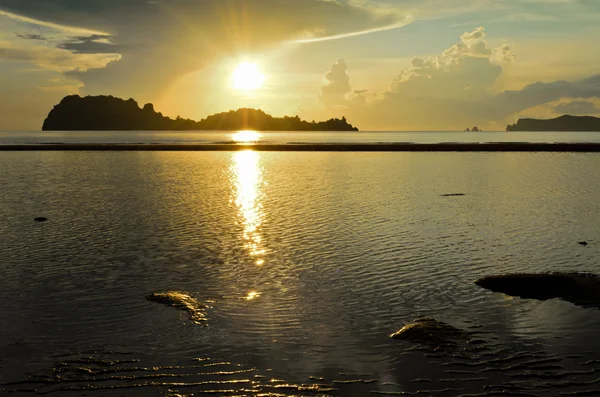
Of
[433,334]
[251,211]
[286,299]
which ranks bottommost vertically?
[286,299]

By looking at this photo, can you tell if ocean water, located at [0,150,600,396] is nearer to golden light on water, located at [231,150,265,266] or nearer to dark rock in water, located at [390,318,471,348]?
golden light on water, located at [231,150,265,266]

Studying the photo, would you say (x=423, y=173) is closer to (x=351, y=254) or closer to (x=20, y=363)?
(x=351, y=254)

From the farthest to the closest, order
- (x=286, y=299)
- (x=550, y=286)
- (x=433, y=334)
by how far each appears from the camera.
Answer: (x=550, y=286), (x=286, y=299), (x=433, y=334)

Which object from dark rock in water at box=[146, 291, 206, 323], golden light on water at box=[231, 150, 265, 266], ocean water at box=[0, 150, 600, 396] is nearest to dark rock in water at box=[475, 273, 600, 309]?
ocean water at box=[0, 150, 600, 396]

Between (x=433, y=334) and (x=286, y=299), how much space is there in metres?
5.12

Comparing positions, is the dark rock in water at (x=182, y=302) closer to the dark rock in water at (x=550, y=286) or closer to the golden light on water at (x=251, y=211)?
the golden light on water at (x=251, y=211)

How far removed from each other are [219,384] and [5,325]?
7.13 m

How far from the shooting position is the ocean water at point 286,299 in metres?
11.3

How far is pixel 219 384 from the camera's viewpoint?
10.9 m

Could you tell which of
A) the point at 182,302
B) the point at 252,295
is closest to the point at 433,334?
the point at 252,295

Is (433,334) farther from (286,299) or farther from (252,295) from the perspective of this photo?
(252,295)

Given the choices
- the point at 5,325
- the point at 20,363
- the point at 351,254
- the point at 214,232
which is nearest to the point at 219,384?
the point at 20,363

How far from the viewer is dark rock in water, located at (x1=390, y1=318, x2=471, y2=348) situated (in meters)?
13.1

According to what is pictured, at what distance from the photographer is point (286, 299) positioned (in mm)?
17000
